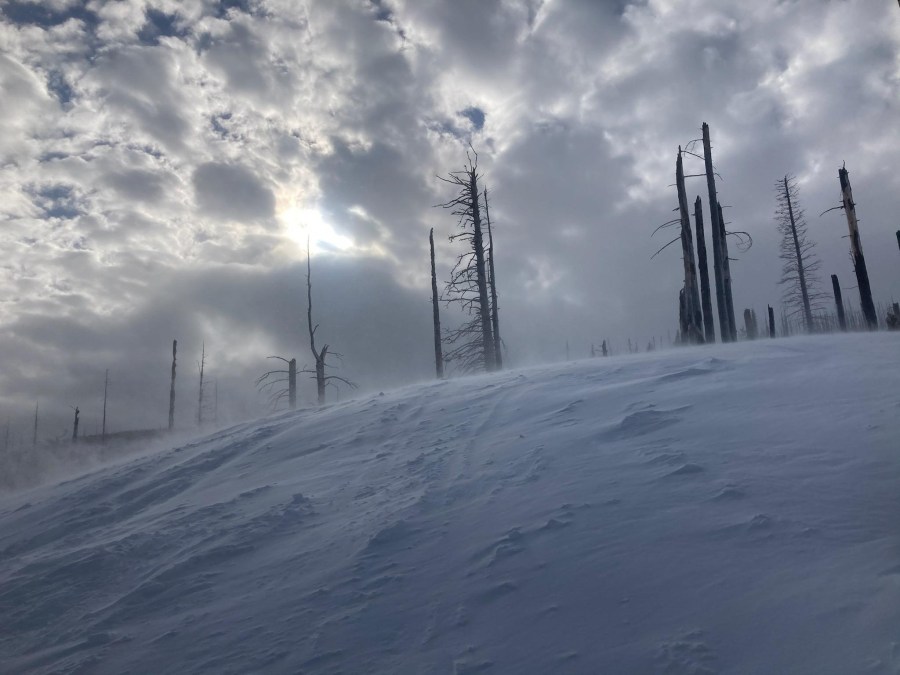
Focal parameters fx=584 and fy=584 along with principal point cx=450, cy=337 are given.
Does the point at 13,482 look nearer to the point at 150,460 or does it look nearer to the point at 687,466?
the point at 150,460

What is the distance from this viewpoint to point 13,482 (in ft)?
109

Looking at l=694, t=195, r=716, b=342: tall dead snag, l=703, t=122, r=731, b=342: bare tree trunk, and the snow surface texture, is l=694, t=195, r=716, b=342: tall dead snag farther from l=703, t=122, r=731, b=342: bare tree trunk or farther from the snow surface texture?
the snow surface texture

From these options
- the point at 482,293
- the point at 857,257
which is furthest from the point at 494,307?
the point at 857,257

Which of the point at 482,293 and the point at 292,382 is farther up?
the point at 482,293

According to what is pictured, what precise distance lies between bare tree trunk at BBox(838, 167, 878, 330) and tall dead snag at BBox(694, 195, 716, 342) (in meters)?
5.61

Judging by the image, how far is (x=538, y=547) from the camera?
14.1ft

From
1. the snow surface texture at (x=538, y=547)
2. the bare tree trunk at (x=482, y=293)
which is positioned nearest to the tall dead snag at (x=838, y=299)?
the bare tree trunk at (x=482, y=293)

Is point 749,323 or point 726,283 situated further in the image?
point 749,323

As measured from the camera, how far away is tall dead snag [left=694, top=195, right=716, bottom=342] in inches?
779

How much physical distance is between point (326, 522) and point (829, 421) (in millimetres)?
4890

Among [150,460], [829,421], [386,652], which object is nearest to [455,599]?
[386,652]

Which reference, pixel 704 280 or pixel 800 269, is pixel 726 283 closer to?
pixel 704 280

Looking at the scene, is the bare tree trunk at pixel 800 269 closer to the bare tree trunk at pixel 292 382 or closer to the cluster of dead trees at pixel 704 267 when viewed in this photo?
the cluster of dead trees at pixel 704 267

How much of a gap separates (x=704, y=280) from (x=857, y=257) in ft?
20.4
